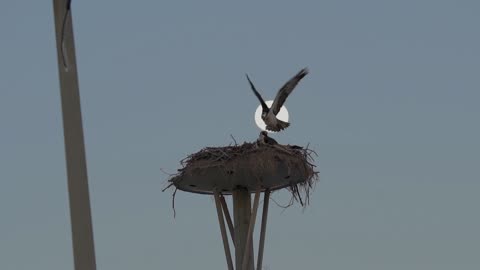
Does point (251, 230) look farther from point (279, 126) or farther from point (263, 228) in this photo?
point (279, 126)

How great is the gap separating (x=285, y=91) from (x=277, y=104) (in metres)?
0.26

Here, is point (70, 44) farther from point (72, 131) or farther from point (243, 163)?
point (243, 163)

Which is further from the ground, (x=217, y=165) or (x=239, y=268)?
(x=217, y=165)

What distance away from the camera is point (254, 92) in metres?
16.2

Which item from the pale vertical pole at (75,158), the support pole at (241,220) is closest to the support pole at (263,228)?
the support pole at (241,220)

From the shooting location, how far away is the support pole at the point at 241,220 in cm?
1645

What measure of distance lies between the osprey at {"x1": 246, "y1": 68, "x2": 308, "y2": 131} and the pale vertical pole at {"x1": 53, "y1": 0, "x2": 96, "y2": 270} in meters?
11.4

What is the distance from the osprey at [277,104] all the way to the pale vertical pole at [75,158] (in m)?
11.4

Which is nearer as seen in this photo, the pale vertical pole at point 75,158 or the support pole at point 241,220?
the pale vertical pole at point 75,158

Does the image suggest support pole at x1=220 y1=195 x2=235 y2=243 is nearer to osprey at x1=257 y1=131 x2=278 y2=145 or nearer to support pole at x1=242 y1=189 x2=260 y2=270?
support pole at x1=242 y1=189 x2=260 y2=270

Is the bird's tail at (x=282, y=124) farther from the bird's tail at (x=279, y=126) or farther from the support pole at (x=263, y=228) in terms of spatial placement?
the support pole at (x=263, y=228)

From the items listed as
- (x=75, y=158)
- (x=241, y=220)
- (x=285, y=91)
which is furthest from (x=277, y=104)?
(x=75, y=158)

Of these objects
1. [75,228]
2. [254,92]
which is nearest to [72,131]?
[75,228]

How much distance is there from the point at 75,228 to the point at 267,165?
34.8ft
